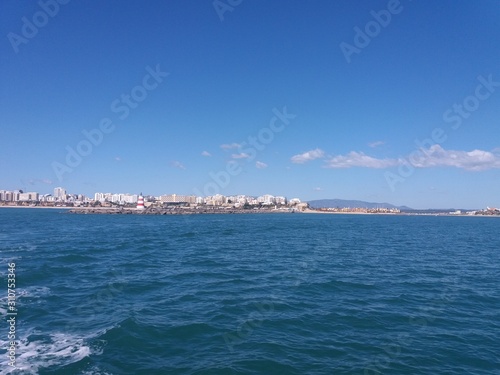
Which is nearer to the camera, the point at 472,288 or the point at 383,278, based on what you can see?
the point at 472,288

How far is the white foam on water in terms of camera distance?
10711 mm

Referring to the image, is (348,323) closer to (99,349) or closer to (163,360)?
(163,360)

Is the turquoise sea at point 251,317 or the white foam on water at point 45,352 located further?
the turquoise sea at point 251,317

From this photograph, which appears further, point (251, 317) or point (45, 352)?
point (251, 317)

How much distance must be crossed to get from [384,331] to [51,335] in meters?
14.1

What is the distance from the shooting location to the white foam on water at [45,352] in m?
10.7

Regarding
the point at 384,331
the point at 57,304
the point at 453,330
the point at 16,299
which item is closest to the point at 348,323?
the point at 384,331

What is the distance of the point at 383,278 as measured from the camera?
78.7ft

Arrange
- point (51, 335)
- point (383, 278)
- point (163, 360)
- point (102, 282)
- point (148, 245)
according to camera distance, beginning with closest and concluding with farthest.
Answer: point (163, 360)
point (51, 335)
point (102, 282)
point (383, 278)
point (148, 245)

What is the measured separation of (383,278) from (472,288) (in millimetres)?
5694

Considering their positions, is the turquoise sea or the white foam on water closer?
the white foam on water

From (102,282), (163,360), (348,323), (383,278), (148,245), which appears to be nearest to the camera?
(163,360)

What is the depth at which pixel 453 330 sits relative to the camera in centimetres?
1480

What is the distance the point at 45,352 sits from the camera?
11.7 m
